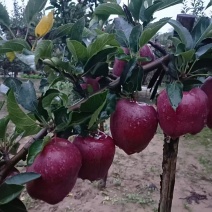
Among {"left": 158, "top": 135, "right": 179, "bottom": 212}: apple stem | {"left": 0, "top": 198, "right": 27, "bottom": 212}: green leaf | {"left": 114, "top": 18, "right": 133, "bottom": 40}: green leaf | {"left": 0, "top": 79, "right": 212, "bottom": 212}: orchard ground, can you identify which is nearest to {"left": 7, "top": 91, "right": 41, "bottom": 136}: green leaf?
{"left": 0, "top": 198, "right": 27, "bottom": 212}: green leaf

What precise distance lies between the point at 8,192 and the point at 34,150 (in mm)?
72

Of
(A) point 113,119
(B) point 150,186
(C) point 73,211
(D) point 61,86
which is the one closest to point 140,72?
(A) point 113,119

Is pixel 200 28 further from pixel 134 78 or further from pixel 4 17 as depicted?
pixel 4 17

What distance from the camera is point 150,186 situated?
9.04 feet

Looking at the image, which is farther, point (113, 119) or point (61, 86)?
point (61, 86)

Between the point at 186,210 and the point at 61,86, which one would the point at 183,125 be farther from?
the point at 186,210

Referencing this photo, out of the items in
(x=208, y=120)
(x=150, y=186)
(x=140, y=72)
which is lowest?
(x=150, y=186)

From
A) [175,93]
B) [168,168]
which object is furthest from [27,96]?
[168,168]

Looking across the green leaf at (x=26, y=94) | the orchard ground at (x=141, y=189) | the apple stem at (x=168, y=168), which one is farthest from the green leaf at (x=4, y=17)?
the orchard ground at (x=141, y=189)

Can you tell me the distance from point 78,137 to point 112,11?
0.80ft

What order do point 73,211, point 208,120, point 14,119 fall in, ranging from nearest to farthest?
point 14,119, point 208,120, point 73,211

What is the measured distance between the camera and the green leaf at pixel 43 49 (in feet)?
1.35

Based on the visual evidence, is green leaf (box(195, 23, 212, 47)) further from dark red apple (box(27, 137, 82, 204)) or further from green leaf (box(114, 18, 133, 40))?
dark red apple (box(27, 137, 82, 204))

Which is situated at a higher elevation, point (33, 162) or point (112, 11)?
point (112, 11)
